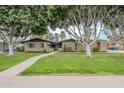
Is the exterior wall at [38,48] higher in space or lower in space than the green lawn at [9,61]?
higher

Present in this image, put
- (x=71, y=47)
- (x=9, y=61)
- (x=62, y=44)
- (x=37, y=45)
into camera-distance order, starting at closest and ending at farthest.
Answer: (x=9, y=61)
(x=37, y=45)
(x=71, y=47)
(x=62, y=44)

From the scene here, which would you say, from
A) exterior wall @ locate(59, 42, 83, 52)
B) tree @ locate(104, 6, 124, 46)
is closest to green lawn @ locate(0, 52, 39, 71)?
tree @ locate(104, 6, 124, 46)

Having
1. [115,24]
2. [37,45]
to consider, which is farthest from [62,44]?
[115,24]

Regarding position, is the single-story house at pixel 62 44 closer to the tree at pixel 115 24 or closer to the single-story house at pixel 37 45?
the single-story house at pixel 37 45

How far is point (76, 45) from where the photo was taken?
62062 millimetres

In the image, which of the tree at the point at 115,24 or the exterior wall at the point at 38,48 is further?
the exterior wall at the point at 38,48

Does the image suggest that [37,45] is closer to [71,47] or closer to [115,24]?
[71,47]

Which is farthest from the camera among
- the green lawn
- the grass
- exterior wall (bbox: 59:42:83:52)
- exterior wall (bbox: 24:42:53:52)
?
exterior wall (bbox: 59:42:83:52)

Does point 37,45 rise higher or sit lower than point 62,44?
lower

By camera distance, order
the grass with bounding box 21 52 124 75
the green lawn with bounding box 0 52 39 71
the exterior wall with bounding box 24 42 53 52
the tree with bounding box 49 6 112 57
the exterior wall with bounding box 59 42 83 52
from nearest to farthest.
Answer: the grass with bounding box 21 52 124 75 < the green lawn with bounding box 0 52 39 71 < the tree with bounding box 49 6 112 57 < the exterior wall with bounding box 24 42 53 52 < the exterior wall with bounding box 59 42 83 52

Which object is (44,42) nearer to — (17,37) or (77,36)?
(17,37)

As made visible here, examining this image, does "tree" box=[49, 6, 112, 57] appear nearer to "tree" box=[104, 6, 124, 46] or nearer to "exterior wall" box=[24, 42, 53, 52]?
"tree" box=[104, 6, 124, 46]

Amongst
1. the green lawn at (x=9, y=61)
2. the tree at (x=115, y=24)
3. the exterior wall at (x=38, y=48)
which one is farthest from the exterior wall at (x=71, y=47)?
the green lawn at (x=9, y=61)
